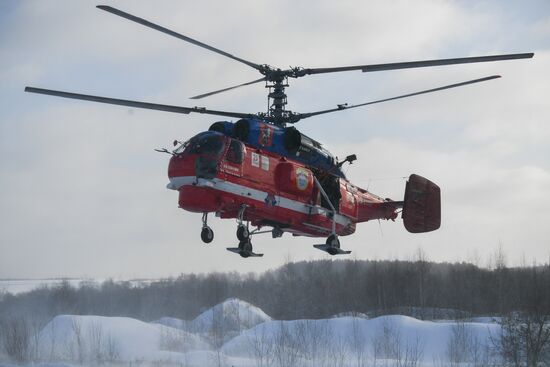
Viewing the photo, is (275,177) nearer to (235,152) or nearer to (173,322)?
(235,152)

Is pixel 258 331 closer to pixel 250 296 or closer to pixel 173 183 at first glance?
pixel 250 296

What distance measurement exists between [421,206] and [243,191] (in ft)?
22.4

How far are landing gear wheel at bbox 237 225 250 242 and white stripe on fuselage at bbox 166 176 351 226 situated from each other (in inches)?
33.2

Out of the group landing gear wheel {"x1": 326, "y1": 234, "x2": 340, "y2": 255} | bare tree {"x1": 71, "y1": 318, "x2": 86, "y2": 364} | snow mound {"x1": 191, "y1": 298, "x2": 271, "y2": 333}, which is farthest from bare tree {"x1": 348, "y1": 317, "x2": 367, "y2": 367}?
landing gear wheel {"x1": 326, "y1": 234, "x2": 340, "y2": 255}

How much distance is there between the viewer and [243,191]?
65.6 ft

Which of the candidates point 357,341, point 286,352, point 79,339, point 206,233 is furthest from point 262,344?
point 206,233

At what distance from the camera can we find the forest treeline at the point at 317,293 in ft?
198

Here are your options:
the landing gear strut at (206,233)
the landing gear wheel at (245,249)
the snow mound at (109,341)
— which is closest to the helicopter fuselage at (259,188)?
the landing gear strut at (206,233)

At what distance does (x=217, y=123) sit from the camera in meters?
21.1

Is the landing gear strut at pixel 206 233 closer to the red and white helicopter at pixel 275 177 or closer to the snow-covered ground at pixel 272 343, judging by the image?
the red and white helicopter at pixel 275 177

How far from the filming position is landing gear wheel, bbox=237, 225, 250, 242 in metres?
20.3

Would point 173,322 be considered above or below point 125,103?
below

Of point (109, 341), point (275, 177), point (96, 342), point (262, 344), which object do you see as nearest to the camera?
point (275, 177)

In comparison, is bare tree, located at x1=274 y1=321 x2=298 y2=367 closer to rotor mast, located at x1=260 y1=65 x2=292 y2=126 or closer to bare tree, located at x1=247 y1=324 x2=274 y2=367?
bare tree, located at x1=247 y1=324 x2=274 y2=367
